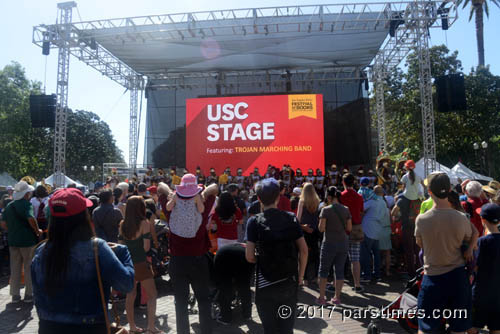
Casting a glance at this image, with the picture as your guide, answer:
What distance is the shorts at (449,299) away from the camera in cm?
240

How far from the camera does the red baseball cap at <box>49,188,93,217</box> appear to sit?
5.55ft

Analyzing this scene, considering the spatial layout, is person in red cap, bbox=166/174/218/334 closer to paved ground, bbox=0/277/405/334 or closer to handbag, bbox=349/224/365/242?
paved ground, bbox=0/277/405/334

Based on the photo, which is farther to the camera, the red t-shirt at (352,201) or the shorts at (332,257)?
the red t-shirt at (352,201)

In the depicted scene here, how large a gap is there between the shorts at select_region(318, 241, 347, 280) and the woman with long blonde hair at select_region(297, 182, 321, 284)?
Result: 35 cm

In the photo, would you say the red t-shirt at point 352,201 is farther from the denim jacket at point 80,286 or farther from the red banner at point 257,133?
the red banner at point 257,133

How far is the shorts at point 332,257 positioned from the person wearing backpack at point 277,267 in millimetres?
1997

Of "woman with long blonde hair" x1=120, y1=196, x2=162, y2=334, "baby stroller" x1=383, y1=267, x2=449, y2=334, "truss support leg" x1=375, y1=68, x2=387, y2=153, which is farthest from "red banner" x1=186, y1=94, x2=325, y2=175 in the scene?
"baby stroller" x1=383, y1=267, x2=449, y2=334

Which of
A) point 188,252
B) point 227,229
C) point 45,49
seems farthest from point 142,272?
point 45,49

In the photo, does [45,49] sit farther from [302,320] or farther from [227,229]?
[302,320]

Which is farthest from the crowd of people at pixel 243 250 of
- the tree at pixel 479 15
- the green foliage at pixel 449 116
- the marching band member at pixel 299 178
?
the tree at pixel 479 15

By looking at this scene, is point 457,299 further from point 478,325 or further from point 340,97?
point 340,97

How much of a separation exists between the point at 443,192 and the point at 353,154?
16016mm

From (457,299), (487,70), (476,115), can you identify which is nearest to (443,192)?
(457,299)

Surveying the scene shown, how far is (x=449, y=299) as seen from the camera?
2457 mm
